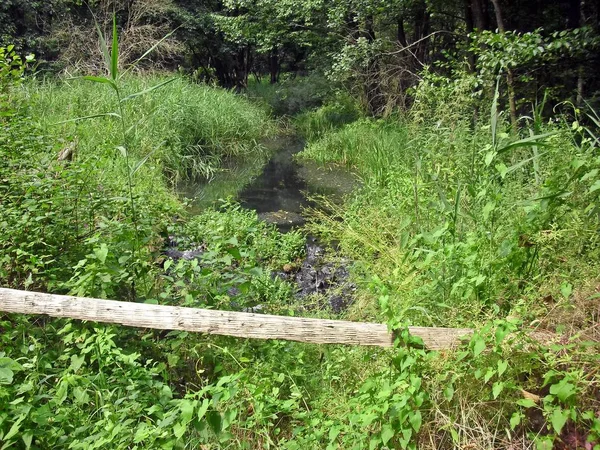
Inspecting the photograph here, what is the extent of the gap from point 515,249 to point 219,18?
1497 cm

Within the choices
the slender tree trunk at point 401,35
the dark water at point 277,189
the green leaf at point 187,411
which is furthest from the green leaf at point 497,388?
the slender tree trunk at point 401,35

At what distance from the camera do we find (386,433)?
214cm

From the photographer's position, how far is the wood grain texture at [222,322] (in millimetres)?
2383

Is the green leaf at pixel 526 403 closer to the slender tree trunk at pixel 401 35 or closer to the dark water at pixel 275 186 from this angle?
the dark water at pixel 275 186

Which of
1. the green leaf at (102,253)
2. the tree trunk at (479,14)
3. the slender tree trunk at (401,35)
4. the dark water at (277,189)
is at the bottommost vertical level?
the dark water at (277,189)

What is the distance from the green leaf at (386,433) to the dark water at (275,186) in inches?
204

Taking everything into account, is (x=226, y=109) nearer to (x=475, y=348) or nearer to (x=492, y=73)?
(x=492, y=73)

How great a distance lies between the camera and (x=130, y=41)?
1192 centimetres

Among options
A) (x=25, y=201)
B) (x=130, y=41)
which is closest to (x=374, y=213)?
(x=25, y=201)

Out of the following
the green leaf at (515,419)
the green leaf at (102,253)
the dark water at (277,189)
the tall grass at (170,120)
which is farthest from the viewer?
the dark water at (277,189)

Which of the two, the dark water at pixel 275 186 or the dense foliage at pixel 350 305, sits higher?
the dense foliage at pixel 350 305

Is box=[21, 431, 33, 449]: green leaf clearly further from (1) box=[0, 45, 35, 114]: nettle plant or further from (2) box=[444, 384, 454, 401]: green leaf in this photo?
(1) box=[0, 45, 35, 114]: nettle plant

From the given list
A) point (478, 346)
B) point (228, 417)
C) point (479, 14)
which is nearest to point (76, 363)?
point (228, 417)

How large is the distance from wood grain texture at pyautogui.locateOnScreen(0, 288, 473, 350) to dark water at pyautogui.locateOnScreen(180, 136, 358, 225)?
476 cm
